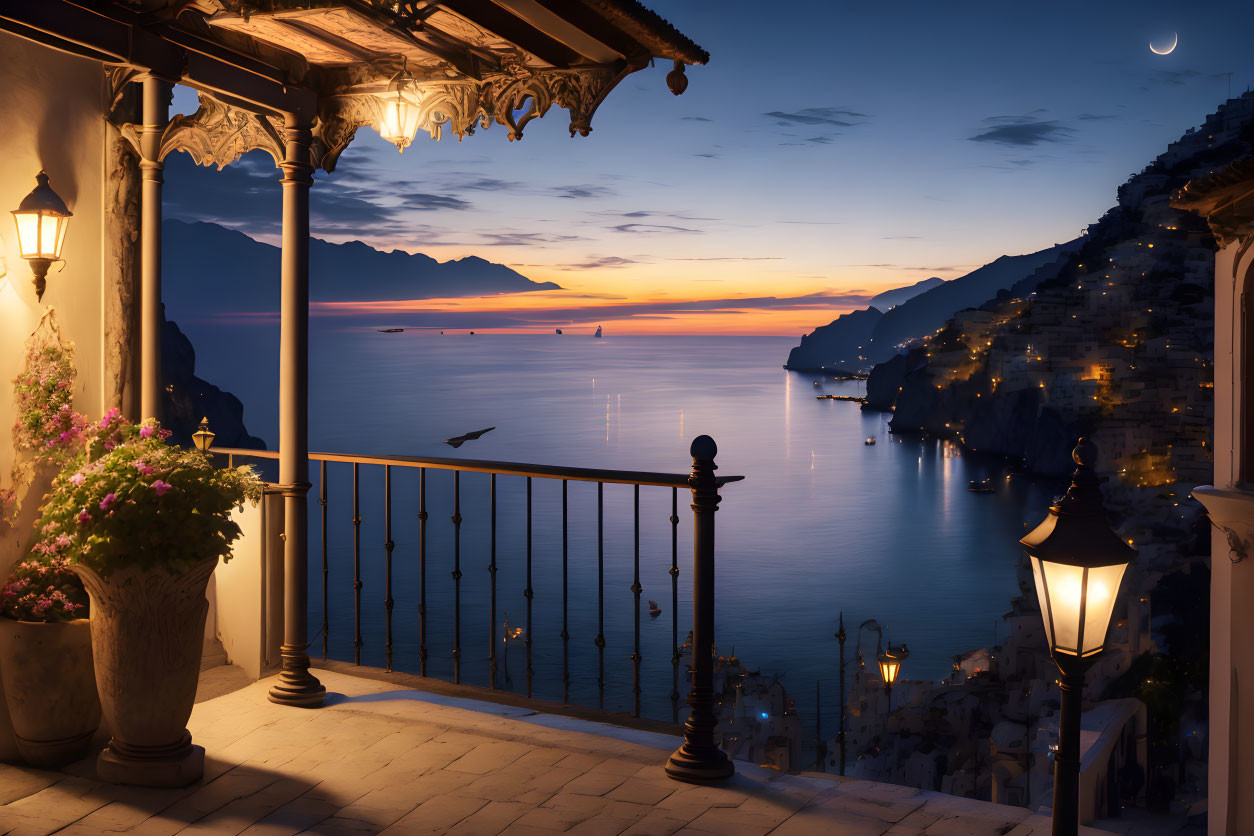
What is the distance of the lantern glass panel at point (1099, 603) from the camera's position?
2.41 metres

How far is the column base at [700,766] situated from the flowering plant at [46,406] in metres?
2.65

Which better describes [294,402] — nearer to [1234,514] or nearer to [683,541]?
[1234,514]

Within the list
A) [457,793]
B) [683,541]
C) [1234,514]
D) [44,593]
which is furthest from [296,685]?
[683,541]

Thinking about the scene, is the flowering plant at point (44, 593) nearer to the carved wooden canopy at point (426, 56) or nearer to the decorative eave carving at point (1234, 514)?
the carved wooden canopy at point (426, 56)

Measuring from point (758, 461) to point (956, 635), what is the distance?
32.9m

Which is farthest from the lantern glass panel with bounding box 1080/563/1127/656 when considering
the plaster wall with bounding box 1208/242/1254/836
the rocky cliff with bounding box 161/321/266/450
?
the rocky cliff with bounding box 161/321/266/450

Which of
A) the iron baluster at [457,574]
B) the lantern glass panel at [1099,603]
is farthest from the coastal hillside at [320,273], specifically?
the lantern glass panel at [1099,603]

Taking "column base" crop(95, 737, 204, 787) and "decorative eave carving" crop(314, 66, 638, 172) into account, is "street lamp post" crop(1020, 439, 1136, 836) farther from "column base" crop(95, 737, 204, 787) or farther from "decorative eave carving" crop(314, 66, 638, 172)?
"column base" crop(95, 737, 204, 787)

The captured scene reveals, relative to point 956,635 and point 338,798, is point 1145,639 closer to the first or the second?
point 956,635

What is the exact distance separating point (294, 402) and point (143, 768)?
1.72 metres

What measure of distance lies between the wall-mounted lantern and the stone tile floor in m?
1.87

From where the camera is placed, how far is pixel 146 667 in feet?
10.7

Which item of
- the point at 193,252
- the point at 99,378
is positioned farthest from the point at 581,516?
the point at 99,378

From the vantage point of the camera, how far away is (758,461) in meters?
79.8
